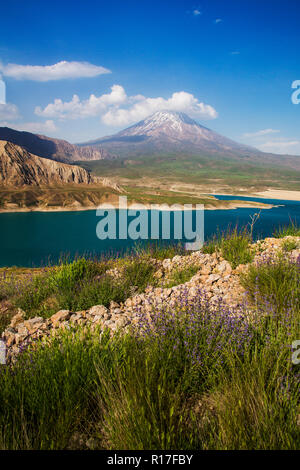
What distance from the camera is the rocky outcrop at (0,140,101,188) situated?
78.8 m

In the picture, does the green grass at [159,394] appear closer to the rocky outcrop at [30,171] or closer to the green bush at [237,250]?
the green bush at [237,250]

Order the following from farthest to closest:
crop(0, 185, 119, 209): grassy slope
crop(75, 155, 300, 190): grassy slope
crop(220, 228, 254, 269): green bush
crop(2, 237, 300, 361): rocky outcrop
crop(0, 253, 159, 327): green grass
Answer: crop(75, 155, 300, 190): grassy slope < crop(0, 185, 119, 209): grassy slope < crop(220, 228, 254, 269): green bush < crop(0, 253, 159, 327): green grass < crop(2, 237, 300, 361): rocky outcrop

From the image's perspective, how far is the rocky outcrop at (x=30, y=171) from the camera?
3103 inches

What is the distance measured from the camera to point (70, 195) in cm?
7575

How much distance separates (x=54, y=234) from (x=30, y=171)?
48082 millimetres

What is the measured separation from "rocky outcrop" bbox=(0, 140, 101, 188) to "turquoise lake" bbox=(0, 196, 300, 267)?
728 inches

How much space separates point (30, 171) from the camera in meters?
87.6

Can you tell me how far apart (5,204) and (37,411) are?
74449 mm

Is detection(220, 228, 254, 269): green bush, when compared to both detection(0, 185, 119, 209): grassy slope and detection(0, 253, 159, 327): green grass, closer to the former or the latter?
detection(0, 253, 159, 327): green grass

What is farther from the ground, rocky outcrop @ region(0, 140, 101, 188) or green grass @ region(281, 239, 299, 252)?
rocky outcrop @ region(0, 140, 101, 188)

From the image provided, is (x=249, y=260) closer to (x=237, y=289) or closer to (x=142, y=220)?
(x=237, y=289)

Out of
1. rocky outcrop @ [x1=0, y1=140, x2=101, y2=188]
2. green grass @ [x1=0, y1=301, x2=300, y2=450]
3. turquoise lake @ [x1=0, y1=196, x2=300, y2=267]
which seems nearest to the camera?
green grass @ [x1=0, y1=301, x2=300, y2=450]

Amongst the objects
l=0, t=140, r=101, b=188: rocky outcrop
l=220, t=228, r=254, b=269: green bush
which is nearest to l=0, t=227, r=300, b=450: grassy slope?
l=220, t=228, r=254, b=269: green bush
